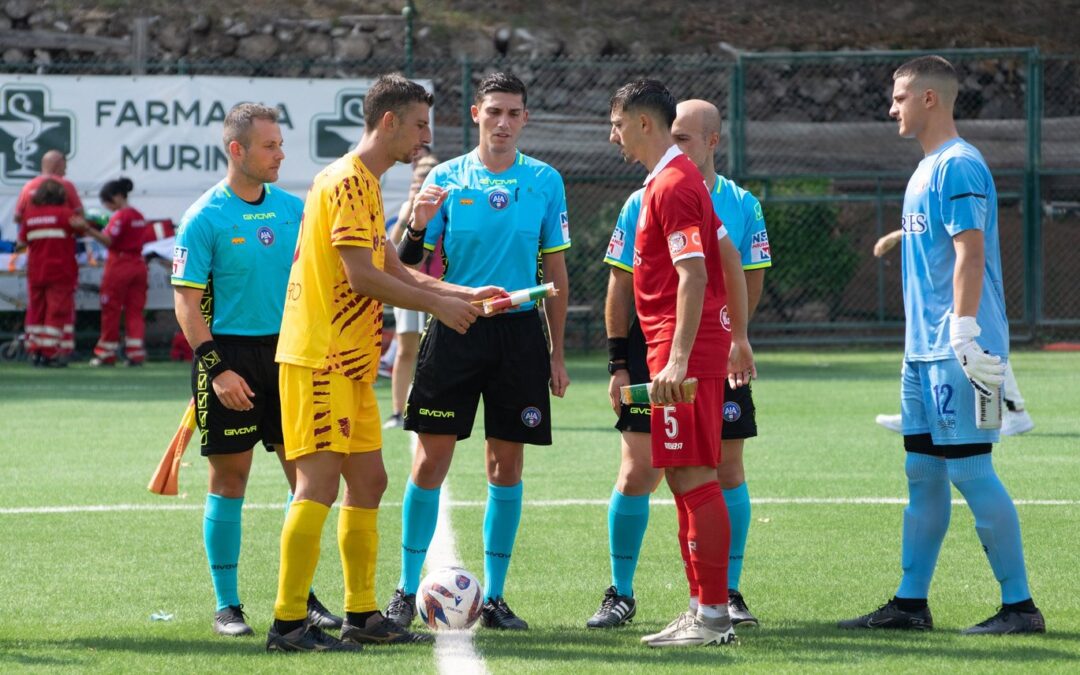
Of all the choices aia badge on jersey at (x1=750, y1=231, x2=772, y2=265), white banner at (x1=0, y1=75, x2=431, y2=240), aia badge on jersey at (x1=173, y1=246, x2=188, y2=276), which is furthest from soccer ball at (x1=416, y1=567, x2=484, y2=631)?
white banner at (x1=0, y1=75, x2=431, y2=240)

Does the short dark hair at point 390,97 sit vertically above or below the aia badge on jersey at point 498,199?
above

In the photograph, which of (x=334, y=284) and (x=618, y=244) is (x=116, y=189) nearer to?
(x=618, y=244)

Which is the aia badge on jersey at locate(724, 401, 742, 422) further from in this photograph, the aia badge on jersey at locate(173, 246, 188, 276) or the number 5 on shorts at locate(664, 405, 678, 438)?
the aia badge on jersey at locate(173, 246, 188, 276)

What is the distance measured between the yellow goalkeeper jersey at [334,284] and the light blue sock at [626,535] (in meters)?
1.31

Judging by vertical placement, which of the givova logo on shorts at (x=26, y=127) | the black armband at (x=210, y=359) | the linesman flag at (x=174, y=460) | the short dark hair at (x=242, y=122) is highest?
the givova logo on shorts at (x=26, y=127)

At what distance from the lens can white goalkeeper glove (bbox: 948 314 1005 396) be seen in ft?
18.4

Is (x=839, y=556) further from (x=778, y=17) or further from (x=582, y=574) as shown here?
(x=778, y=17)

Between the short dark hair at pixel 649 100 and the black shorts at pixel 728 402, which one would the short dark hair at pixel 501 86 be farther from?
the black shorts at pixel 728 402

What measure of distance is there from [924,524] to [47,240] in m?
13.9

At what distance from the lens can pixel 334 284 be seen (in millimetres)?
5488

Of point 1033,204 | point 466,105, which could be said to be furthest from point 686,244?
point 1033,204

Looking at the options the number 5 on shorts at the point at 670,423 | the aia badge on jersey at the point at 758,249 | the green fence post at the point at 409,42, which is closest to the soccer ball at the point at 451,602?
the number 5 on shorts at the point at 670,423

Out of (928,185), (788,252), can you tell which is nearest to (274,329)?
(928,185)

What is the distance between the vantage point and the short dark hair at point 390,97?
5.53m
